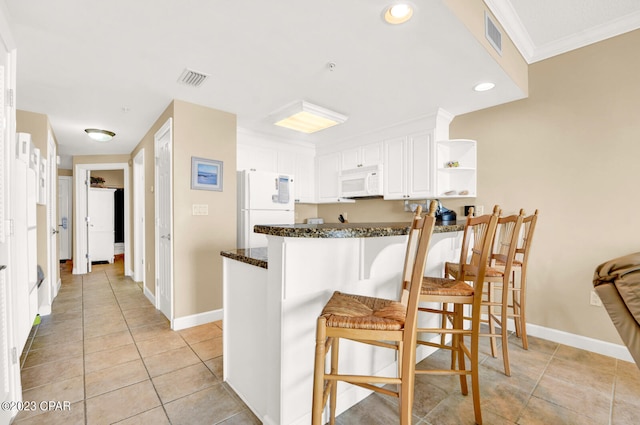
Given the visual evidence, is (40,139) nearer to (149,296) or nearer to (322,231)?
(149,296)

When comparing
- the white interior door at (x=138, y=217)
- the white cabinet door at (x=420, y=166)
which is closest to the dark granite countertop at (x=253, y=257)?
the white cabinet door at (x=420, y=166)

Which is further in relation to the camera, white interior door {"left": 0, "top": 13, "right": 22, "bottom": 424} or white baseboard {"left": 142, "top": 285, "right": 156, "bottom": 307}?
white baseboard {"left": 142, "top": 285, "right": 156, "bottom": 307}

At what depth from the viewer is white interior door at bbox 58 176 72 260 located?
21.1 ft

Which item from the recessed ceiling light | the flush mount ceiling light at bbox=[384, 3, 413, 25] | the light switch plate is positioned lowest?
the light switch plate

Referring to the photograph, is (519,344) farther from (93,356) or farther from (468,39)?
(93,356)

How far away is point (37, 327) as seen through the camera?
2.88m

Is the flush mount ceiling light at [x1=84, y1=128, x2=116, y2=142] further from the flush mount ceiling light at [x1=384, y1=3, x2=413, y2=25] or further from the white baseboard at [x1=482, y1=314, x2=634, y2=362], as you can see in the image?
the white baseboard at [x1=482, y1=314, x2=634, y2=362]

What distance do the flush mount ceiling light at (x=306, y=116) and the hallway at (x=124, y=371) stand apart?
89.9 inches

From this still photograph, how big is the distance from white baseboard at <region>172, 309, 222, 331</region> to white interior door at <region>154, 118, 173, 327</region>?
98mm

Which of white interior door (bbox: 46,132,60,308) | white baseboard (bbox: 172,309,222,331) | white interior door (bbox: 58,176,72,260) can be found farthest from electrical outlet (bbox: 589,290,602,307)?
white interior door (bbox: 58,176,72,260)

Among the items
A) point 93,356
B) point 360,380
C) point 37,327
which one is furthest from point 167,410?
point 37,327

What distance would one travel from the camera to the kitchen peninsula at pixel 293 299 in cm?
136

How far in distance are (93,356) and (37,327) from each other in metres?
1.19

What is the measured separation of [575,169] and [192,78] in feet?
11.1
